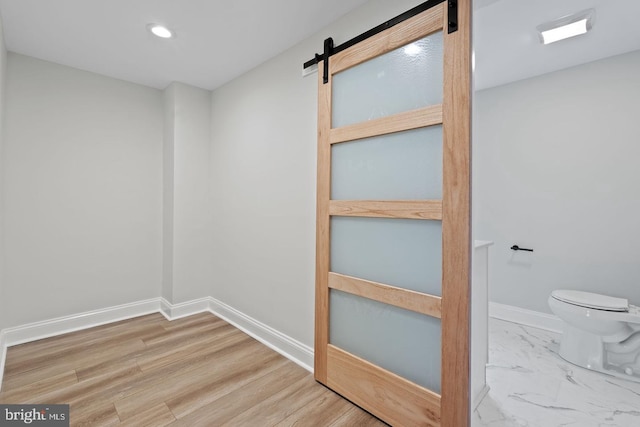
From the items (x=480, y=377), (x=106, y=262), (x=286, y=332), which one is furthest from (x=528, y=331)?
(x=106, y=262)

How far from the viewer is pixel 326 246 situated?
203 centimetres

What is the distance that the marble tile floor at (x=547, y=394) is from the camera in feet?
5.74

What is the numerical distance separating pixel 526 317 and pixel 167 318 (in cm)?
377

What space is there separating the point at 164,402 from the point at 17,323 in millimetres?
1853

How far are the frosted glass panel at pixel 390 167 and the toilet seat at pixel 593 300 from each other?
1.86 m

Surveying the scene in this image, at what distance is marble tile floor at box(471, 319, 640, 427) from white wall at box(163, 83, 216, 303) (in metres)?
2.85

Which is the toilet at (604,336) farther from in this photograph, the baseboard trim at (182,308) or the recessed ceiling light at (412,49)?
the baseboard trim at (182,308)

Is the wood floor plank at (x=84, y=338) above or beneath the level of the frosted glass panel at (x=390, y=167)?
beneath

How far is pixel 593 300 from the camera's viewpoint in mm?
2428

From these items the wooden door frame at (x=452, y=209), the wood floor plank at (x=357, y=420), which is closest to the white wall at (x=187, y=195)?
the wood floor plank at (x=357, y=420)

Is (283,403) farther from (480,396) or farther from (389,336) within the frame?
(480,396)

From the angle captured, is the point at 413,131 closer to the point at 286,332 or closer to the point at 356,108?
the point at 356,108

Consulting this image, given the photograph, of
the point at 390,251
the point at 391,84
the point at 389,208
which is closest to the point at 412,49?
the point at 391,84

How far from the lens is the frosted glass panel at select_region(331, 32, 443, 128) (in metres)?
1.56
